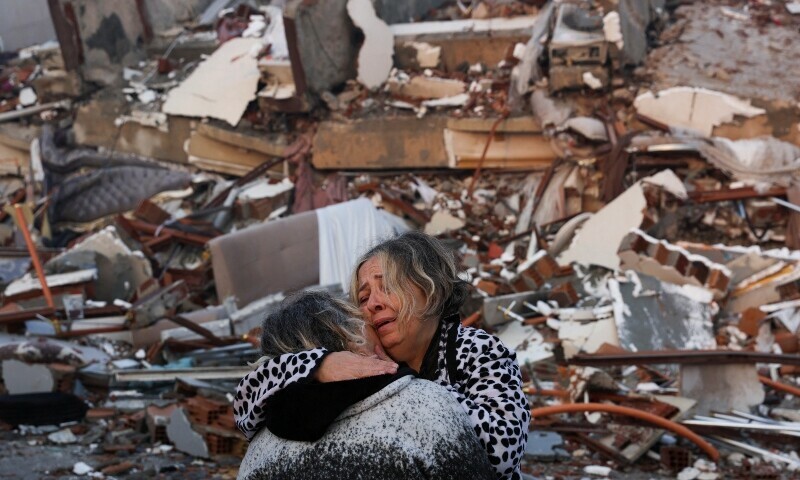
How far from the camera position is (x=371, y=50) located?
12016mm

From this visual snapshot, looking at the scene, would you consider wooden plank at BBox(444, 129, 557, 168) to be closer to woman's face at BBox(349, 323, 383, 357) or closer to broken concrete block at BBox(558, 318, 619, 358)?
broken concrete block at BBox(558, 318, 619, 358)

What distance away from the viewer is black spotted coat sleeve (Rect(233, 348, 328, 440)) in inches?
81.7

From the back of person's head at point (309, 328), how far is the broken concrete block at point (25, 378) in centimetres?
522

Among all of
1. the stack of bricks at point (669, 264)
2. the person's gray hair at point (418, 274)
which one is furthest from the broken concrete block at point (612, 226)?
the person's gray hair at point (418, 274)

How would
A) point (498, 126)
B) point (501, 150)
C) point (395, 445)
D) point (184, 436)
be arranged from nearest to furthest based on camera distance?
point (395, 445) < point (184, 436) < point (498, 126) < point (501, 150)

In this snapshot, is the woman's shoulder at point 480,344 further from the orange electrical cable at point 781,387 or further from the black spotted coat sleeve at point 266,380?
the orange electrical cable at point 781,387

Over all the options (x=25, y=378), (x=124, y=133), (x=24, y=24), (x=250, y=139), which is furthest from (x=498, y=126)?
(x=24, y=24)

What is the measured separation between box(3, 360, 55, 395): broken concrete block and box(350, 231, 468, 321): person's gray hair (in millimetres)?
5102

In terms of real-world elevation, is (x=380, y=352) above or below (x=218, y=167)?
above

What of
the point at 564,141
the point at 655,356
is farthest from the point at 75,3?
the point at 655,356

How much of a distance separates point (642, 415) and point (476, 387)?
360cm

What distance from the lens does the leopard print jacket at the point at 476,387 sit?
2094 mm

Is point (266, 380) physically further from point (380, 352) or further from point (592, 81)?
point (592, 81)

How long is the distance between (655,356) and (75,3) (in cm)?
983
